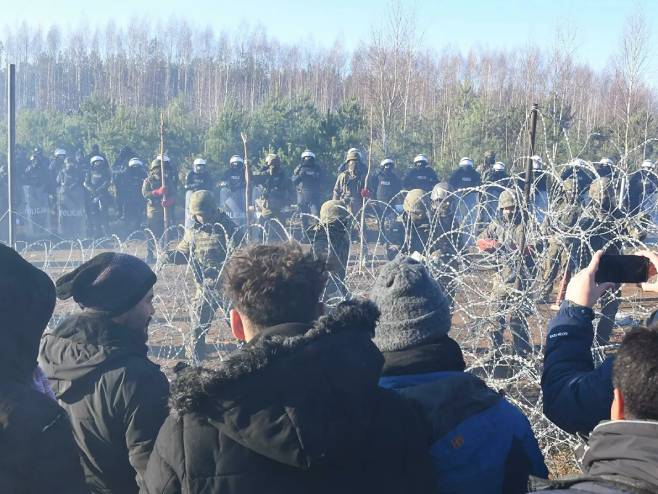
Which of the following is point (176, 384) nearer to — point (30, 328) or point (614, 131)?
point (30, 328)

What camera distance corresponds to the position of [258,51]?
62.9 m

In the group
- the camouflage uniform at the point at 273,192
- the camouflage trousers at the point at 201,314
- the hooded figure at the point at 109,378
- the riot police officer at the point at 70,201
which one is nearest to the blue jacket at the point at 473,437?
the hooded figure at the point at 109,378

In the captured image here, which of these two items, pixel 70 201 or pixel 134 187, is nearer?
pixel 134 187

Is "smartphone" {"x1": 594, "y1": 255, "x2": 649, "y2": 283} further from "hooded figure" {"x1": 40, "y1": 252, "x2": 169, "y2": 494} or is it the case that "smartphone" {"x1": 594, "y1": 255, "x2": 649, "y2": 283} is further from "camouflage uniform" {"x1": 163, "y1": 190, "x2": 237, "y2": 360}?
"camouflage uniform" {"x1": 163, "y1": 190, "x2": 237, "y2": 360}

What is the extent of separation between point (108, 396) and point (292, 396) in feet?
3.61

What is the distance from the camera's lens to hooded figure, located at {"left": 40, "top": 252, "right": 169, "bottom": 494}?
258 cm

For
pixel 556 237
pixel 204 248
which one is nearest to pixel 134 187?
pixel 204 248

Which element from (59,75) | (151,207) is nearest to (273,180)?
(151,207)

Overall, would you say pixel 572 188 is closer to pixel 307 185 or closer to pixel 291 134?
pixel 307 185

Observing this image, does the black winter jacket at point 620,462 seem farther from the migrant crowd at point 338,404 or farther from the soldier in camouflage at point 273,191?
the soldier in camouflage at point 273,191

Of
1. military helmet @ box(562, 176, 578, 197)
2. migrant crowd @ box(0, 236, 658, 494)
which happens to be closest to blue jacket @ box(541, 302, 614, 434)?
migrant crowd @ box(0, 236, 658, 494)

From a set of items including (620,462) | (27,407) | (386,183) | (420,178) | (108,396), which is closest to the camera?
(620,462)

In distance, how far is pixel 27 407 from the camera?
191cm

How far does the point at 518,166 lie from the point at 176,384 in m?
20.2
